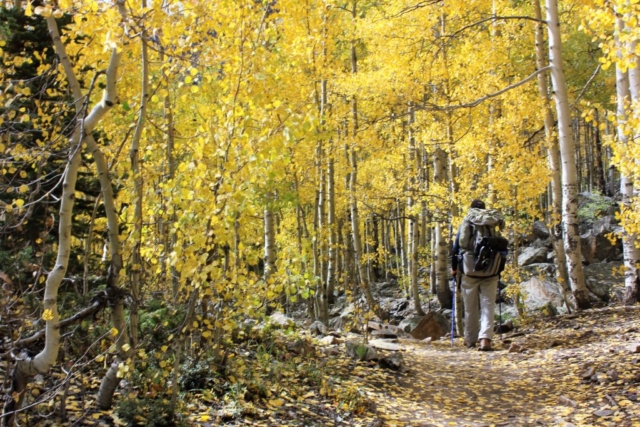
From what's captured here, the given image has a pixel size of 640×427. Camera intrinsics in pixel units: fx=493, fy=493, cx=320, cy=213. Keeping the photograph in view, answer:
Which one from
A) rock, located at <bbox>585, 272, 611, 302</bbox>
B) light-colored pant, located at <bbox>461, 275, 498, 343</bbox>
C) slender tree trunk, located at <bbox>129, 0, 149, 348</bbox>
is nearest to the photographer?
slender tree trunk, located at <bbox>129, 0, 149, 348</bbox>

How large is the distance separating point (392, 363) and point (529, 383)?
1.51 m

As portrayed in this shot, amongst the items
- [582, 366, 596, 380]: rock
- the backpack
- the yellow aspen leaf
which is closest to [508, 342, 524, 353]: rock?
the backpack

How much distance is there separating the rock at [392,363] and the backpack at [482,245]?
1729mm

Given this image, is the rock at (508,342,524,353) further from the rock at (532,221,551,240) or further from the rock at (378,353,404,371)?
the rock at (532,221,551,240)

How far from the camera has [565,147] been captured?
7688mm

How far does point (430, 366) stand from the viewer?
20.8ft

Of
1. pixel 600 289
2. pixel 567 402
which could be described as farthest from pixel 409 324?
pixel 567 402

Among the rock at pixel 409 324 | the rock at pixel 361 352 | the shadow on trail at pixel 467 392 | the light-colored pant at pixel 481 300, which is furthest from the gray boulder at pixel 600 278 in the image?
the rock at pixel 361 352

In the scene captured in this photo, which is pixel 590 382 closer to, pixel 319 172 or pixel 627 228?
pixel 627 228

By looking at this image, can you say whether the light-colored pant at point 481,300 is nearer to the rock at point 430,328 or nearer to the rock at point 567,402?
the rock at point 567,402

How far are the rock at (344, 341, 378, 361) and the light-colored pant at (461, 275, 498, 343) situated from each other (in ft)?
5.75

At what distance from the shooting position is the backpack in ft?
22.0

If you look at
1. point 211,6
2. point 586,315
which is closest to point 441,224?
point 586,315

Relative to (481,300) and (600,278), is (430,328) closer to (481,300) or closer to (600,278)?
(481,300)
